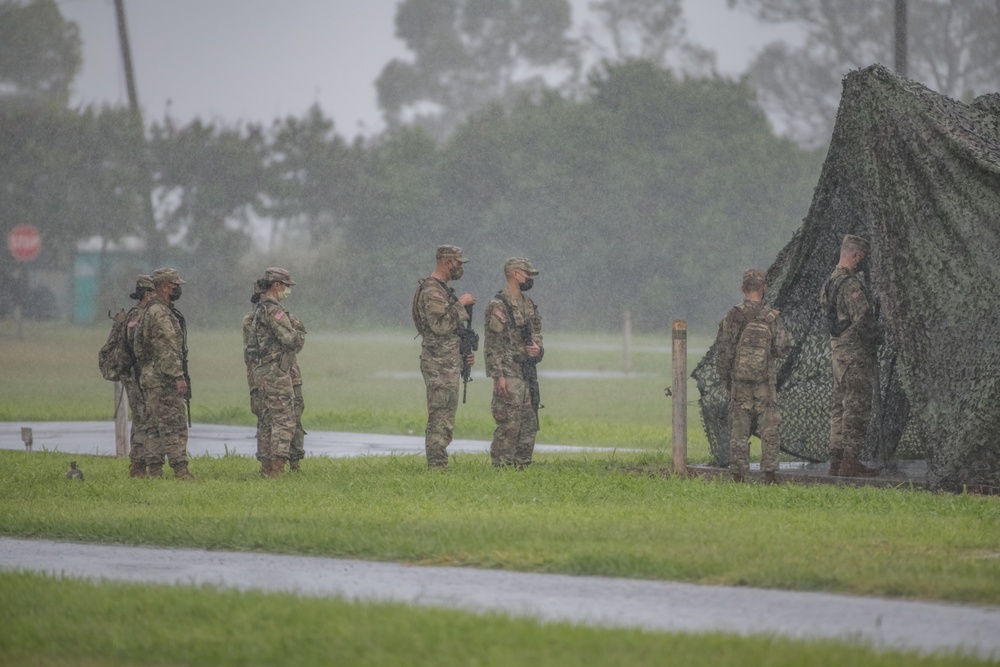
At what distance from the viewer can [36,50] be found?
50.2 m

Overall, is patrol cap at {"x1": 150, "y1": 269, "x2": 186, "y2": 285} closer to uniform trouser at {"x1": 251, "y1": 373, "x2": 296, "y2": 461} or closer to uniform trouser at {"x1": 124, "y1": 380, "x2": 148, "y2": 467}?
uniform trouser at {"x1": 124, "y1": 380, "x2": 148, "y2": 467}

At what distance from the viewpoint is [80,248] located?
44.6 meters

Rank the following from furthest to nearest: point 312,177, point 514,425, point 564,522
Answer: point 312,177
point 514,425
point 564,522

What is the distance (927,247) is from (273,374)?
225 inches

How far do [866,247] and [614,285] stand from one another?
1407 inches

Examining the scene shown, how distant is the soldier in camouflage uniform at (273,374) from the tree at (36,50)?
34866 mm

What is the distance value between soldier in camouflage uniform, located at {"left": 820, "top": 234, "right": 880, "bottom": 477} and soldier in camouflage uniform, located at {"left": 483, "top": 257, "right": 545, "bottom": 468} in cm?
260

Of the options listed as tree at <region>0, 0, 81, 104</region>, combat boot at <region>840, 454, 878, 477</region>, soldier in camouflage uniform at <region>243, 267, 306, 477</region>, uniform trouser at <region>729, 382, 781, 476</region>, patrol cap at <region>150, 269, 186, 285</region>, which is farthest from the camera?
tree at <region>0, 0, 81, 104</region>

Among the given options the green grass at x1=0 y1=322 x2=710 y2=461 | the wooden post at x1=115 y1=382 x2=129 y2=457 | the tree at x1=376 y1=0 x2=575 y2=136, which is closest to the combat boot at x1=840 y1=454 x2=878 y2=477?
the green grass at x1=0 y1=322 x2=710 y2=461

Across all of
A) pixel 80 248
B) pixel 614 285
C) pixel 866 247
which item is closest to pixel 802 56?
pixel 614 285

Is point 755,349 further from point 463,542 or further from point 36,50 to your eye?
point 36,50

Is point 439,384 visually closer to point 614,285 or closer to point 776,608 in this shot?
point 776,608

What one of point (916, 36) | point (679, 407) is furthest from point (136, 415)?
point (916, 36)

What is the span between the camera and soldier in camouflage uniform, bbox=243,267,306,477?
567 inches
